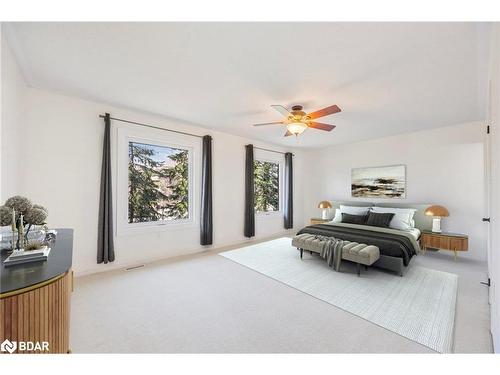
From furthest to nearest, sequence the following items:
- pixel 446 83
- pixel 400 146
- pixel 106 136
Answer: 1. pixel 400 146
2. pixel 106 136
3. pixel 446 83

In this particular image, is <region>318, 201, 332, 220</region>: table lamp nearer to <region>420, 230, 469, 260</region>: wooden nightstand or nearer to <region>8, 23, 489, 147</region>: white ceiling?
<region>420, 230, 469, 260</region>: wooden nightstand

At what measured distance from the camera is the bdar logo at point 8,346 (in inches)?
36.1

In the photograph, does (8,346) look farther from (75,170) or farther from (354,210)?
(354,210)

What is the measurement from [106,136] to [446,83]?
177 inches

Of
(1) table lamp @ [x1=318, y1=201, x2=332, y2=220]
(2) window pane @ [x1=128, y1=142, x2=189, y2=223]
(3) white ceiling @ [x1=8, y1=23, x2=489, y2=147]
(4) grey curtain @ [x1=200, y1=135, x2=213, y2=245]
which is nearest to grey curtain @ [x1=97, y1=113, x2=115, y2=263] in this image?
(2) window pane @ [x1=128, y1=142, x2=189, y2=223]

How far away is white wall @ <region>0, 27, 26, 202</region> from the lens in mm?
1877

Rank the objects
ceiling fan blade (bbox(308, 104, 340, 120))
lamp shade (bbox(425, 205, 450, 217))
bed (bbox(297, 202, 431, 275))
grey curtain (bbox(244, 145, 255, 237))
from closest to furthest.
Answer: ceiling fan blade (bbox(308, 104, 340, 120)) < bed (bbox(297, 202, 431, 275)) < lamp shade (bbox(425, 205, 450, 217)) < grey curtain (bbox(244, 145, 255, 237))

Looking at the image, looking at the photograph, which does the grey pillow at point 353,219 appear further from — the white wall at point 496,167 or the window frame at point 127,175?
the window frame at point 127,175

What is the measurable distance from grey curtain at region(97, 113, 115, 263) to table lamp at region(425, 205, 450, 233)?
5.45 meters

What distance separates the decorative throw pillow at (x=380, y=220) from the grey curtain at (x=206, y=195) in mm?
3265

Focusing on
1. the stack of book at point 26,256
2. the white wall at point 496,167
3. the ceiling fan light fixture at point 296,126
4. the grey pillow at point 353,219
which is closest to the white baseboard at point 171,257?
the grey pillow at point 353,219
